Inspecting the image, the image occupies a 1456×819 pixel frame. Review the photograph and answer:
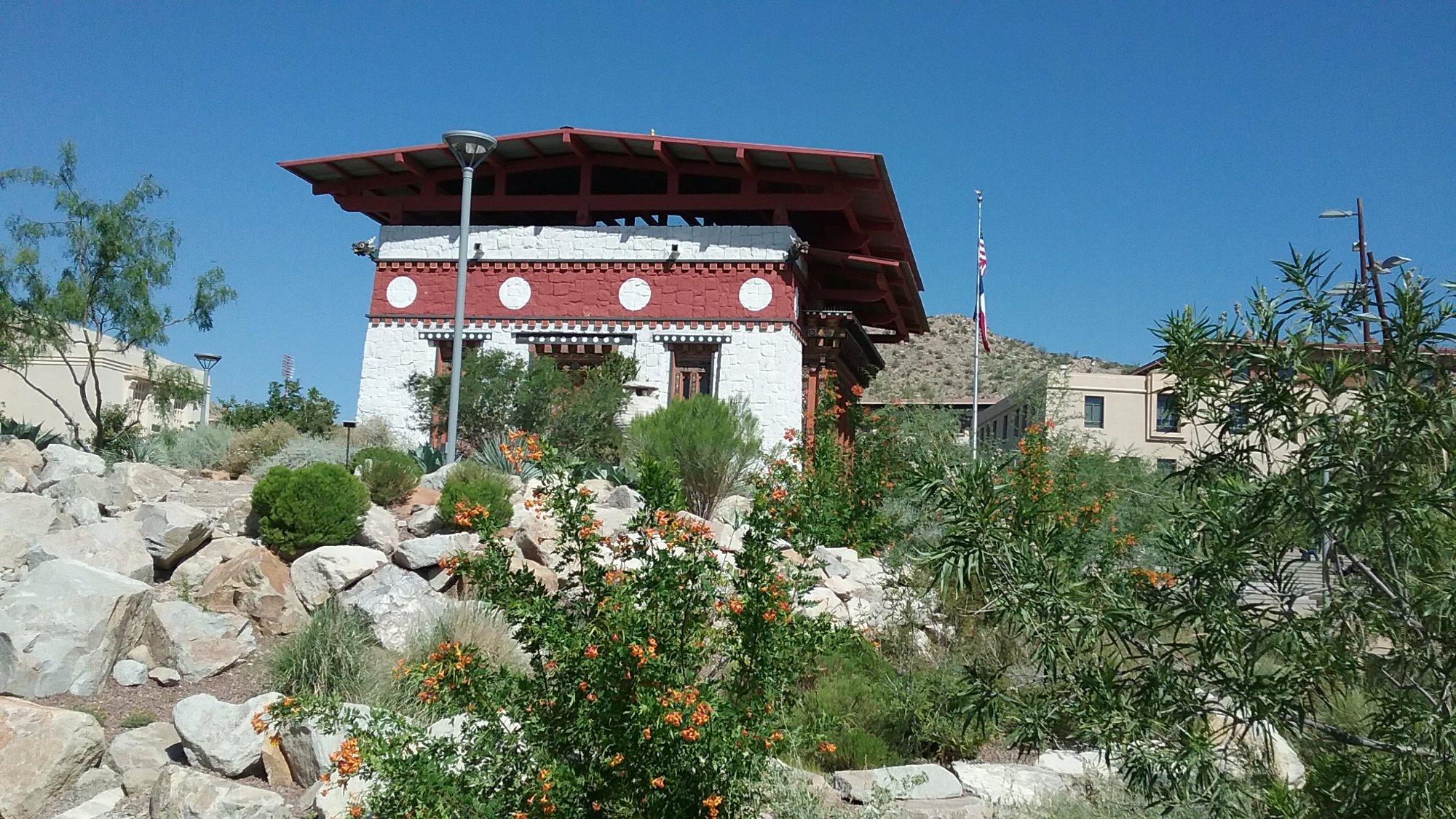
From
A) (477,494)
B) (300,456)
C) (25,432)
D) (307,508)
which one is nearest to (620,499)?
(477,494)

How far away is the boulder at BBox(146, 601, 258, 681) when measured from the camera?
350 inches

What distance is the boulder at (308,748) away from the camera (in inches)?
264

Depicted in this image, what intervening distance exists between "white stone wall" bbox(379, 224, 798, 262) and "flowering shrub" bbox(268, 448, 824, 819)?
1634 cm

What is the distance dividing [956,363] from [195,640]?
2481 inches

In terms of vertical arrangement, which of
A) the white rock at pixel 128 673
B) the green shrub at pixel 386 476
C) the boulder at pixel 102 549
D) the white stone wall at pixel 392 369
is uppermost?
the white stone wall at pixel 392 369

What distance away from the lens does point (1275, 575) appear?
3830 millimetres

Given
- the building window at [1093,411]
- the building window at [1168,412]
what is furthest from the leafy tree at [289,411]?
the building window at [1093,411]

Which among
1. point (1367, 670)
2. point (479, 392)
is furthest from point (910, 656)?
point (479, 392)

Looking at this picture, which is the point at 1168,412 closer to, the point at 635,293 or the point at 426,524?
the point at 426,524

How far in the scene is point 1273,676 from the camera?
363cm

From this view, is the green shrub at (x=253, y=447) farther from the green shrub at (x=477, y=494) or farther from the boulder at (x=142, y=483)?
the green shrub at (x=477, y=494)

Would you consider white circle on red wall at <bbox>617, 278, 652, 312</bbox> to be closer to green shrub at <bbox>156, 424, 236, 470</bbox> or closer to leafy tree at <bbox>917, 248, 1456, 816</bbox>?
green shrub at <bbox>156, 424, 236, 470</bbox>

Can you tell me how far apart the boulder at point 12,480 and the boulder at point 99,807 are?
26.2 ft

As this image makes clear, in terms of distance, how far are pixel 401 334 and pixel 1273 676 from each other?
68.3ft
